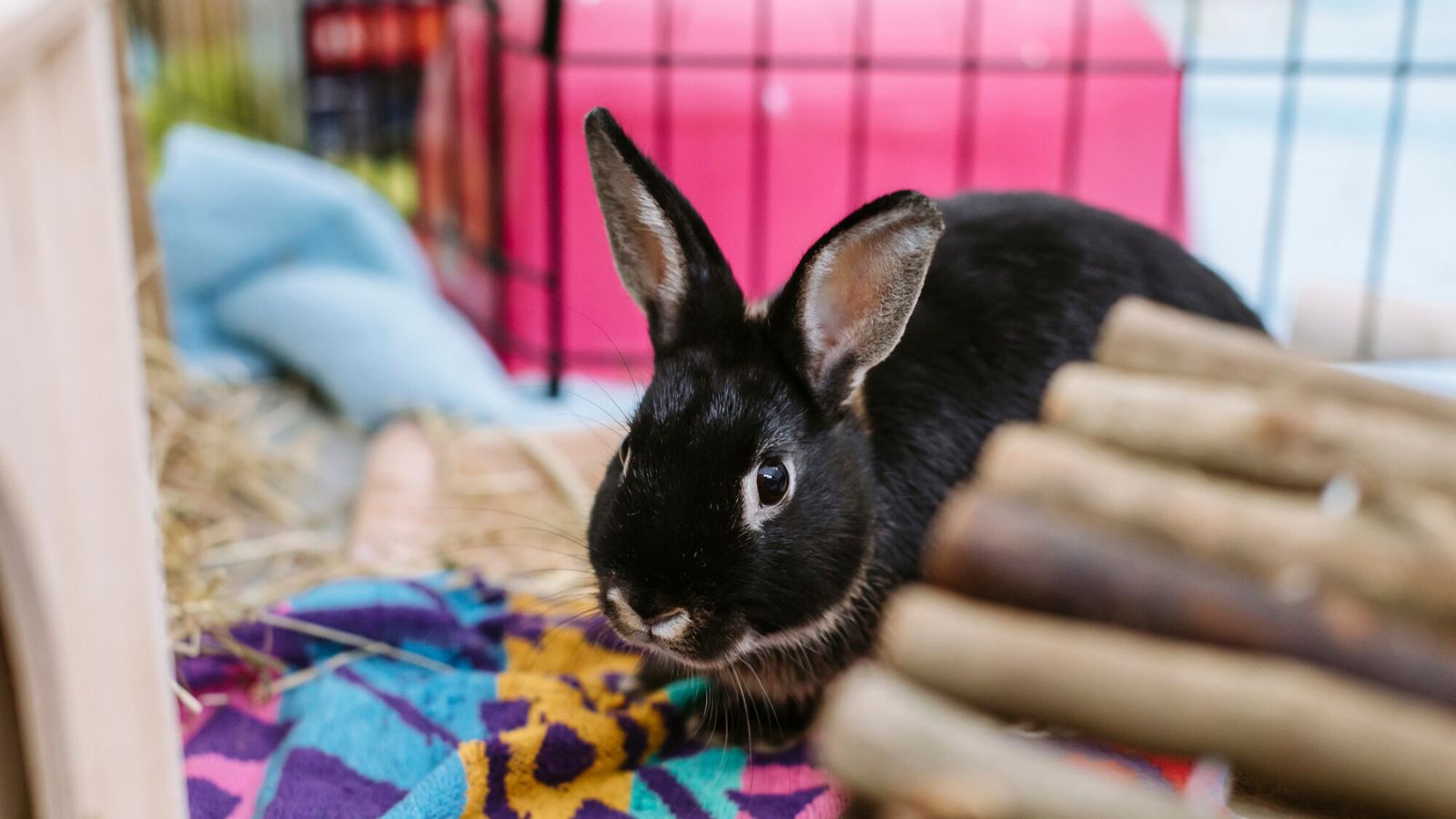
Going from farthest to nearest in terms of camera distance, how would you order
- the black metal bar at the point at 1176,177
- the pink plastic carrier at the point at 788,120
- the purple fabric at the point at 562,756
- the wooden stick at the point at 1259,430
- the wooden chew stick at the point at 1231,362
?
the black metal bar at the point at 1176,177 → the pink plastic carrier at the point at 788,120 → the purple fabric at the point at 562,756 → the wooden chew stick at the point at 1231,362 → the wooden stick at the point at 1259,430

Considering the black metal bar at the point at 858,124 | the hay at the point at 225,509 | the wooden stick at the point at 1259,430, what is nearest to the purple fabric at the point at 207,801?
the hay at the point at 225,509

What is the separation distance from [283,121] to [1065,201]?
13.7ft

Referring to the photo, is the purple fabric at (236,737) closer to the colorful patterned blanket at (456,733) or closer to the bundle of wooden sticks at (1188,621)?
the colorful patterned blanket at (456,733)

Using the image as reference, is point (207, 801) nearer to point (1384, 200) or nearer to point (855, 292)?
point (855, 292)

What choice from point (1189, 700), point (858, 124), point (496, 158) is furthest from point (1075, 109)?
point (1189, 700)

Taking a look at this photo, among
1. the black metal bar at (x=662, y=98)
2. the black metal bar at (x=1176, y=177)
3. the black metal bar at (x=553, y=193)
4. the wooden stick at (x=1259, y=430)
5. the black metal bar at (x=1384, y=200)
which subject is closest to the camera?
the wooden stick at (x=1259, y=430)

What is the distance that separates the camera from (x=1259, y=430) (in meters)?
0.85

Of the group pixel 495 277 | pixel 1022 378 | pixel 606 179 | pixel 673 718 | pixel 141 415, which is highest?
pixel 606 179

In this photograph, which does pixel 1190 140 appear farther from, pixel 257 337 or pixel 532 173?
pixel 257 337

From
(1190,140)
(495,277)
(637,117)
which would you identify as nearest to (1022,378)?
(637,117)

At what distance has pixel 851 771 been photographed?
30.3 inches

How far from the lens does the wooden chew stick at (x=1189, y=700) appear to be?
2.32ft

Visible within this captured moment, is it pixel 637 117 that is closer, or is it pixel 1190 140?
pixel 637 117

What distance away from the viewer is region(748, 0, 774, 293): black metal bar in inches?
119
